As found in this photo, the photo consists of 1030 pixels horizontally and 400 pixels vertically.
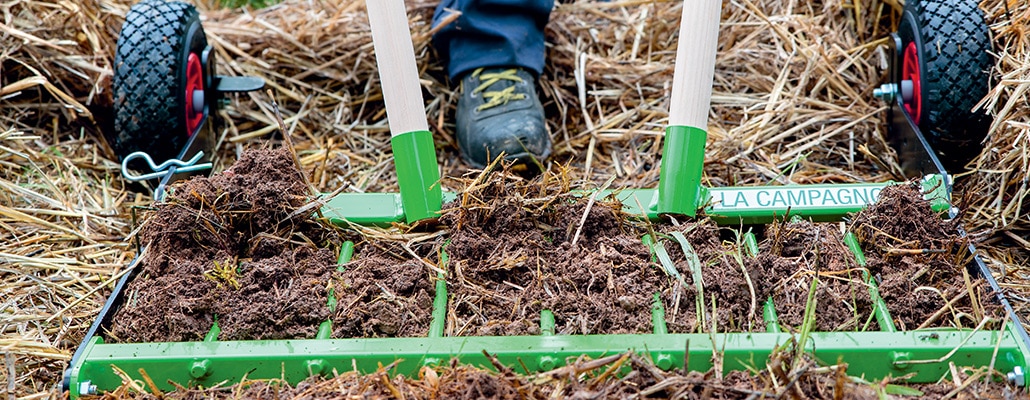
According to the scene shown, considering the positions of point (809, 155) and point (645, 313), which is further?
point (809, 155)

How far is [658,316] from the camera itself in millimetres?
1308

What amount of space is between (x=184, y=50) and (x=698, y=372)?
4.65ft

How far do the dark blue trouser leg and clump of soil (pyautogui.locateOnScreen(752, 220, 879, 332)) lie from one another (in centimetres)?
92

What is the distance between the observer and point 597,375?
1161 mm

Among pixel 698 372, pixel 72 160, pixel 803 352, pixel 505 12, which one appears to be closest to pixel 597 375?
pixel 698 372

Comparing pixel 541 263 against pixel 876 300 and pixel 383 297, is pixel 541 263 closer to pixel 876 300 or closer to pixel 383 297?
pixel 383 297

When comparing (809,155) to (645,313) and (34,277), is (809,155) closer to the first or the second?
(645,313)

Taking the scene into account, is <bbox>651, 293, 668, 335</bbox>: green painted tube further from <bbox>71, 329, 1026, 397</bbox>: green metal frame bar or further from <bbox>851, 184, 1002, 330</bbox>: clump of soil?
<bbox>851, 184, 1002, 330</bbox>: clump of soil

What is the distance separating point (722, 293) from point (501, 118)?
2.94 ft

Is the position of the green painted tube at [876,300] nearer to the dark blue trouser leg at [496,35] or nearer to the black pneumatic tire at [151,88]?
the dark blue trouser leg at [496,35]

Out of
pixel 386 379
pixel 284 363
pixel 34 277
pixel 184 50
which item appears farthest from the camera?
pixel 184 50

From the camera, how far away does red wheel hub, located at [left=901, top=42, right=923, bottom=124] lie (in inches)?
73.4

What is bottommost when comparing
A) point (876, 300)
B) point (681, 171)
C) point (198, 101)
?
point (876, 300)

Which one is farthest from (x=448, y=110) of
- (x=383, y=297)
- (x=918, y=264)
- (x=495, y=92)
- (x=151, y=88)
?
(x=918, y=264)
